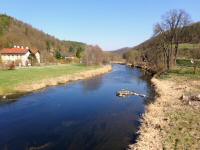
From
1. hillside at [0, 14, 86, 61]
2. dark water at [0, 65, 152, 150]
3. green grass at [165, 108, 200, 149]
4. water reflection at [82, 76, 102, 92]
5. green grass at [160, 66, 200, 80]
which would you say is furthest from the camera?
hillside at [0, 14, 86, 61]

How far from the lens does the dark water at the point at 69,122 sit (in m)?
17.3

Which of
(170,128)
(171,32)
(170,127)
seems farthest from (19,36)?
(170,128)

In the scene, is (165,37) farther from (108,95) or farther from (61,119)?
(61,119)

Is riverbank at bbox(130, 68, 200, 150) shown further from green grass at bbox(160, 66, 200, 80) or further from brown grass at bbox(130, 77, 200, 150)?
green grass at bbox(160, 66, 200, 80)

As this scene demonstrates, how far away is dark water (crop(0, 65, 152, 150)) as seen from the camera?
1733 cm

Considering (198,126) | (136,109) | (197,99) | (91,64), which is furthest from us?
(91,64)

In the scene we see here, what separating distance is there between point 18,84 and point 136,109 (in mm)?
18967

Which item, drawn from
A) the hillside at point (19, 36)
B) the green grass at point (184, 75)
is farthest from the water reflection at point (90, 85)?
the hillside at point (19, 36)

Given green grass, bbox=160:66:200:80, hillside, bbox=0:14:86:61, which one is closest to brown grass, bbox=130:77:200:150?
green grass, bbox=160:66:200:80

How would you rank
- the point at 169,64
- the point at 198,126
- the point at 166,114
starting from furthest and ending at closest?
the point at 169,64
the point at 166,114
the point at 198,126

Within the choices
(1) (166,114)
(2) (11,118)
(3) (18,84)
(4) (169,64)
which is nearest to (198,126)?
(1) (166,114)

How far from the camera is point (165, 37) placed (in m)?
68.6

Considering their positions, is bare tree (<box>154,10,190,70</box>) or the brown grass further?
bare tree (<box>154,10,190,70</box>)

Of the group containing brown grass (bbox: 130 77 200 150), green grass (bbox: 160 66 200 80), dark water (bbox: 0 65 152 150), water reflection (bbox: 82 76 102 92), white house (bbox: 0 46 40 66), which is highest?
white house (bbox: 0 46 40 66)
